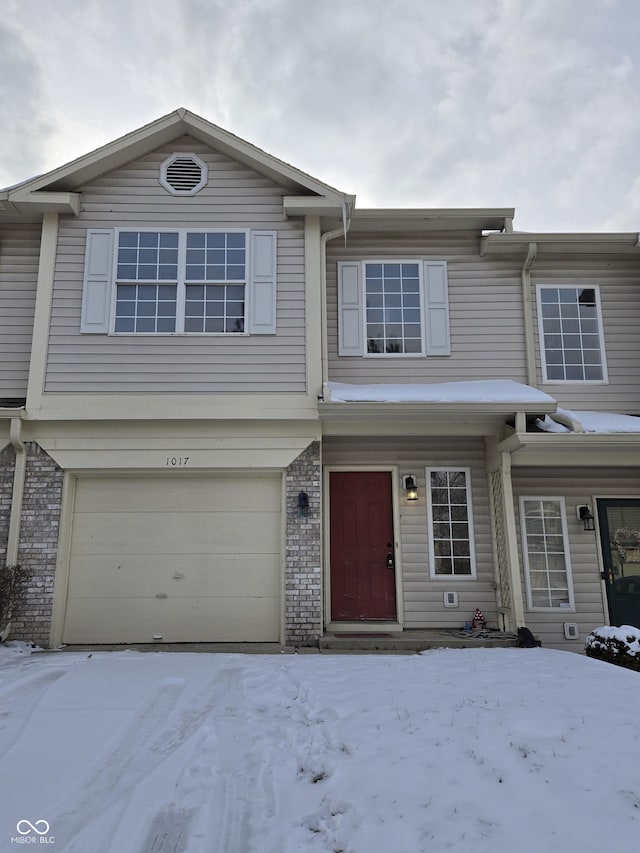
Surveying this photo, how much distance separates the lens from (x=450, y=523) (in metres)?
8.00

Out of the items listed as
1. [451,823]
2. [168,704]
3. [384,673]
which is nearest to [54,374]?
[168,704]

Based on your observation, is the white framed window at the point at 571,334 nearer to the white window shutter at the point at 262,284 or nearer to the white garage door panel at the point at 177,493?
the white window shutter at the point at 262,284

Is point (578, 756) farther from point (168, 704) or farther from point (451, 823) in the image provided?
point (168, 704)

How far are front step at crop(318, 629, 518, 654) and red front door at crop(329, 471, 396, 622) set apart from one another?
0.55 meters

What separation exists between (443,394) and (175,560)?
3.96 m

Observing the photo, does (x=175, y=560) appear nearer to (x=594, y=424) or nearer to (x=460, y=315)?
(x=460, y=315)

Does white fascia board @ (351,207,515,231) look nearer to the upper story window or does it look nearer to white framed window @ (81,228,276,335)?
white framed window @ (81,228,276,335)

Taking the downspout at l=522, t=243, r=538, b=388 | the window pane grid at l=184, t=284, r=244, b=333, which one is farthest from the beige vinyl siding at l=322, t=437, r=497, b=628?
the window pane grid at l=184, t=284, r=244, b=333

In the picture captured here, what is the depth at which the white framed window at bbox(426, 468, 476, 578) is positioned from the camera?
7.86 meters

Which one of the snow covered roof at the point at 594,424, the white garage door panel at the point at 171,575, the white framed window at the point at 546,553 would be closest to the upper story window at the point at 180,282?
the white garage door panel at the point at 171,575

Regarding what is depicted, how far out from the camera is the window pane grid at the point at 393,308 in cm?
843

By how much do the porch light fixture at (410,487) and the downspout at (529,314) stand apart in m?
2.23

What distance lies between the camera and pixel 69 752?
3.51m

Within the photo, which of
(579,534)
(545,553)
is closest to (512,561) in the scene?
(545,553)
